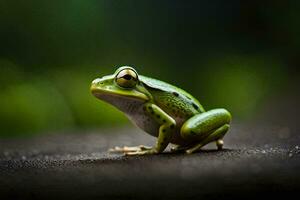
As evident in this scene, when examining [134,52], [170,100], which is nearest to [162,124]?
[170,100]

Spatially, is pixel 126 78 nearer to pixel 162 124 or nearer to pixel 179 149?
pixel 162 124

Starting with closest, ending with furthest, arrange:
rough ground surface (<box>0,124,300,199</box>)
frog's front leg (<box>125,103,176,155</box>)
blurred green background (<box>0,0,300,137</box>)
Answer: rough ground surface (<box>0,124,300,199</box>) → frog's front leg (<box>125,103,176,155</box>) → blurred green background (<box>0,0,300,137</box>)

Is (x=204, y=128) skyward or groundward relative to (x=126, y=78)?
groundward

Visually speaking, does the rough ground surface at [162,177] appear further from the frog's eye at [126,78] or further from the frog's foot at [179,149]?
the frog's eye at [126,78]

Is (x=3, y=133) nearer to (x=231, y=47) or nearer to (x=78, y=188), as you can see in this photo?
(x=231, y=47)

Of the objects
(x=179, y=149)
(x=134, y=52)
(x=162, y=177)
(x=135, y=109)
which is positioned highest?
(x=134, y=52)

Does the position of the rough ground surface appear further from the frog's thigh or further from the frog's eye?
the frog's eye

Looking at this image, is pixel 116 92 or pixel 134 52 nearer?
pixel 116 92

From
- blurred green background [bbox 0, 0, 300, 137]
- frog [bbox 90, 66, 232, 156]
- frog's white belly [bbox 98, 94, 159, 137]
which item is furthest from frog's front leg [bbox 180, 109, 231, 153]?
blurred green background [bbox 0, 0, 300, 137]
